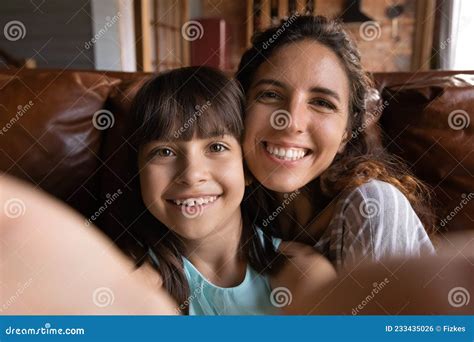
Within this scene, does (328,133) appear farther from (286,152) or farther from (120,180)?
(120,180)

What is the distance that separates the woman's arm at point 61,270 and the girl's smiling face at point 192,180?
0.11 m

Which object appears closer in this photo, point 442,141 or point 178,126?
point 178,126

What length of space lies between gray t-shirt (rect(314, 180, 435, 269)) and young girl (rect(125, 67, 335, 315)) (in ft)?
0.13

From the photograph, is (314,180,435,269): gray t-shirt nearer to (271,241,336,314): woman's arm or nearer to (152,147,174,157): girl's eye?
(271,241,336,314): woman's arm

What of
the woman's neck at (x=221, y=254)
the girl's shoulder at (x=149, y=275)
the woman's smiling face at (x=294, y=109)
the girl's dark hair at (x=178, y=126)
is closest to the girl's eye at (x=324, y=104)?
the woman's smiling face at (x=294, y=109)

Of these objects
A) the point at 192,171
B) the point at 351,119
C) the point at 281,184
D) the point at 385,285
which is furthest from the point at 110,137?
the point at 385,285

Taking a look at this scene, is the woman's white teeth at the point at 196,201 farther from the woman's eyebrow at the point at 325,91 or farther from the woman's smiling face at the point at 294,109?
the woman's eyebrow at the point at 325,91

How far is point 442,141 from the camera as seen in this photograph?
0.77m

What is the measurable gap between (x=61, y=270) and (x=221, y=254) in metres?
0.25

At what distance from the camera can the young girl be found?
2.09 ft

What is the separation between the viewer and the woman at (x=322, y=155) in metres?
0.66

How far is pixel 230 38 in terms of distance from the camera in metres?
0.71

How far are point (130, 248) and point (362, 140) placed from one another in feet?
1.40

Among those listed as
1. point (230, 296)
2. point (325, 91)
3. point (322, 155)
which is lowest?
point (230, 296)
